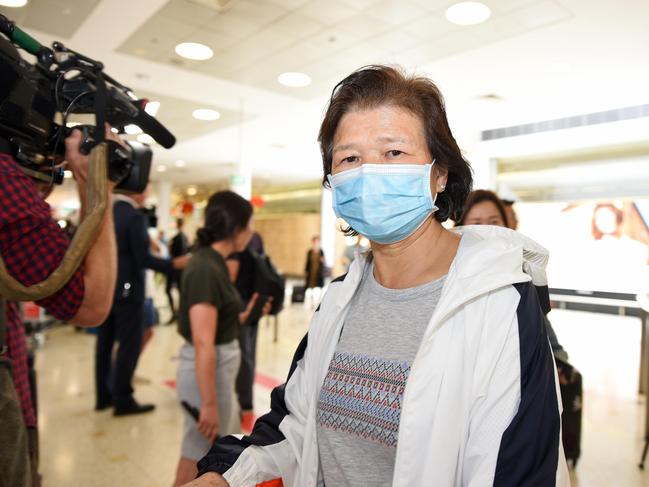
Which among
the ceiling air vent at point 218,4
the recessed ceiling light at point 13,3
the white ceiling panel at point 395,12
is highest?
the white ceiling panel at point 395,12

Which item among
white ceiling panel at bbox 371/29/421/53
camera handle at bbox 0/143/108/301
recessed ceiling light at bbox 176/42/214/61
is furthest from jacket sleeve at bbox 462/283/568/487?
recessed ceiling light at bbox 176/42/214/61

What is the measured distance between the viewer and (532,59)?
15.4 ft

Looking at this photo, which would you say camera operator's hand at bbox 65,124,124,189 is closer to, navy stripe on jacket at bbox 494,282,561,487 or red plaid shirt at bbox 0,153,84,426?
red plaid shirt at bbox 0,153,84,426

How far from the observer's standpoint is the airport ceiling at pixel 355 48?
12.2ft

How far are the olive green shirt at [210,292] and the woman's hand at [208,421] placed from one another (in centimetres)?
29

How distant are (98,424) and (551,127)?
236 inches

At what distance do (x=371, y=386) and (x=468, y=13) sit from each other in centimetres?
359

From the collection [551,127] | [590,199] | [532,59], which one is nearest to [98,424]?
[532,59]

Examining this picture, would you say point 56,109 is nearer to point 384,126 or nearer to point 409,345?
point 384,126

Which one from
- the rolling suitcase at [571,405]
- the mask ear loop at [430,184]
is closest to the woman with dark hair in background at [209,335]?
the mask ear loop at [430,184]

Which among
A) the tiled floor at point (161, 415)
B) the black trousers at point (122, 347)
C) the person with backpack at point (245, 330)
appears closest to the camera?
the tiled floor at point (161, 415)

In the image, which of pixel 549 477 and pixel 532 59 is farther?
pixel 532 59

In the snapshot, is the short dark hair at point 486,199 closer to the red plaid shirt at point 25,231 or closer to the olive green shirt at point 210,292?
the olive green shirt at point 210,292

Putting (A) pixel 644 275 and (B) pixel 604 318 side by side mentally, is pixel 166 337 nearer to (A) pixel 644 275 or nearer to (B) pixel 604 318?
(B) pixel 604 318
